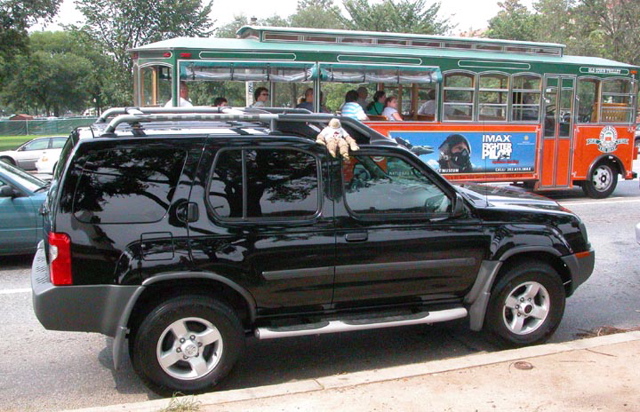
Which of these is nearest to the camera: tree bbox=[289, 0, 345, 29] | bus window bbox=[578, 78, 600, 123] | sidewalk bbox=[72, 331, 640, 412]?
sidewalk bbox=[72, 331, 640, 412]

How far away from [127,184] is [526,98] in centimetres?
1081

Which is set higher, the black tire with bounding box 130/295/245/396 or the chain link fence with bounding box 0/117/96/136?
the chain link fence with bounding box 0/117/96/136

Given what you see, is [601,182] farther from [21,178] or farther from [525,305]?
[21,178]

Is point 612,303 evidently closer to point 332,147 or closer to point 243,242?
point 332,147

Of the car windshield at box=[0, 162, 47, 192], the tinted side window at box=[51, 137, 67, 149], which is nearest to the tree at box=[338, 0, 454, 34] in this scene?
the tinted side window at box=[51, 137, 67, 149]

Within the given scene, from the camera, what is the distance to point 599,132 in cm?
1434

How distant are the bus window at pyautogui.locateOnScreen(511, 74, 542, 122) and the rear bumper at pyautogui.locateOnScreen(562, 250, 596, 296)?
829 centimetres

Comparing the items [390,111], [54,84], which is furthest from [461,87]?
[54,84]

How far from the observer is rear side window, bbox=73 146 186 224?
169 inches

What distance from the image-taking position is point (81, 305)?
4293mm

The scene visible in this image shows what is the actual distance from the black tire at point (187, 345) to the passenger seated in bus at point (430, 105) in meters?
8.98

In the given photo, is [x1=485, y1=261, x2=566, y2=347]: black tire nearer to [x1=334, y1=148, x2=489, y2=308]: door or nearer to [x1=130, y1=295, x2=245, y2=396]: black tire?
[x1=334, y1=148, x2=489, y2=308]: door

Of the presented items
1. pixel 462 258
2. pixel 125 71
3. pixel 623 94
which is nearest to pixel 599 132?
pixel 623 94

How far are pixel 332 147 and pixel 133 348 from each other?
6.49 ft
